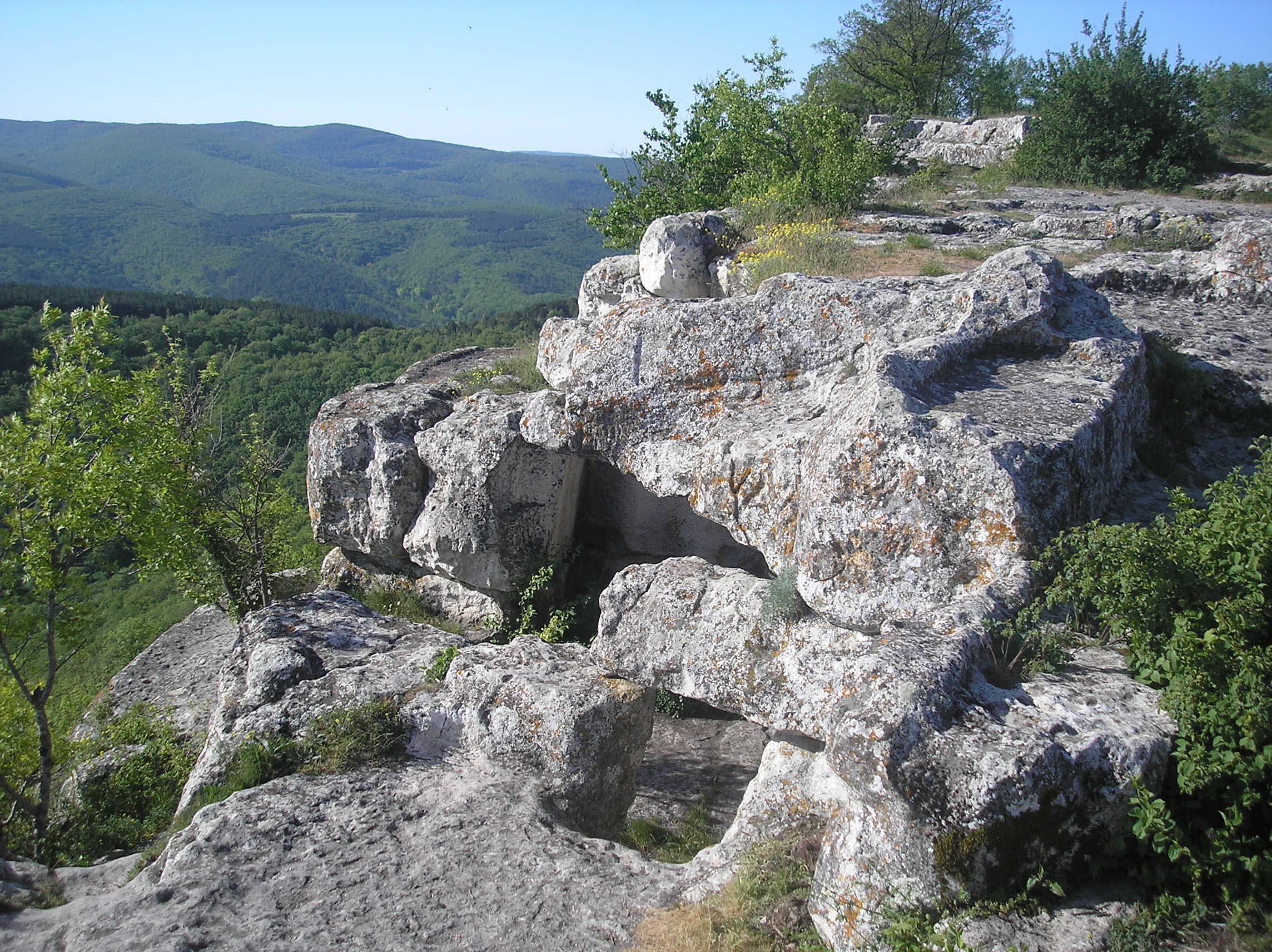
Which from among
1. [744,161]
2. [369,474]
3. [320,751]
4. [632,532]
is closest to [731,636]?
[320,751]

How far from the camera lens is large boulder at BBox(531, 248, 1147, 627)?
542cm

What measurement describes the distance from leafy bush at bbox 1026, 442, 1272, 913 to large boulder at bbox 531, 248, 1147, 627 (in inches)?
37.4

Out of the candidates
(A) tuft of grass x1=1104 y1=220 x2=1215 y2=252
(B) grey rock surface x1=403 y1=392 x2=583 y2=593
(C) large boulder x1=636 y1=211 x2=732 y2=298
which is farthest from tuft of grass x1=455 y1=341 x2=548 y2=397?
(A) tuft of grass x1=1104 y1=220 x2=1215 y2=252

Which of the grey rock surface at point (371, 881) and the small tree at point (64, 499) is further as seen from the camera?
the small tree at point (64, 499)

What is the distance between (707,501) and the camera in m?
7.06

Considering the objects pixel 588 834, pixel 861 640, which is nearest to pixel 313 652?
pixel 588 834

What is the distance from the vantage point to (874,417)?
5.74m

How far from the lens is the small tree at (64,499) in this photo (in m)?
8.56

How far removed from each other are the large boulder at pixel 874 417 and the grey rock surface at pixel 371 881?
2.48 metres

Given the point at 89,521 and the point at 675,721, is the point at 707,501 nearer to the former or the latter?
the point at 675,721

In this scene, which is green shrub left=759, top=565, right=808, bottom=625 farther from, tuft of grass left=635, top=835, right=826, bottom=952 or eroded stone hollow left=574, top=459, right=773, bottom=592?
eroded stone hollow left=574, top=459, right=773, bottom=592

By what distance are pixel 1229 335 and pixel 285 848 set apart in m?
10.3

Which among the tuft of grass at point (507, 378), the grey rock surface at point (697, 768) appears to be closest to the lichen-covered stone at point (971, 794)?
the grey rock surface at point (697, 768)

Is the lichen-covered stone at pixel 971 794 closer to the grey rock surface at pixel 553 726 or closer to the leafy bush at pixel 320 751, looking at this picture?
the grey rock surface at pixel 553 726
